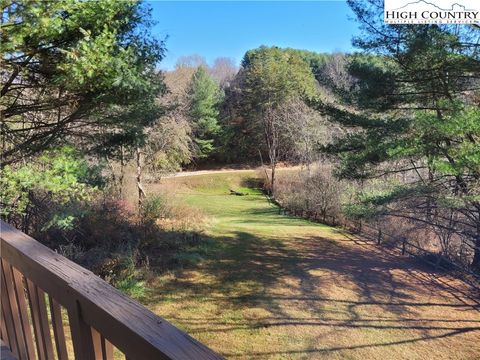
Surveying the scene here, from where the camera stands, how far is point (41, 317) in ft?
4.18

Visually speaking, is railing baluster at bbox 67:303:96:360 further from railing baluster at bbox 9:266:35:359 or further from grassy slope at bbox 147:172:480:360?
grassy slope at bbox 147:172:480:360

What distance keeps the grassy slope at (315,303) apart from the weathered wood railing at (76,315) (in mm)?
4077

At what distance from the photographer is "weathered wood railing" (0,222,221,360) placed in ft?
2.35

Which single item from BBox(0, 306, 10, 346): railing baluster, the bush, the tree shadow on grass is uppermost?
BBox(0, 306, 10, 346): railing baluster

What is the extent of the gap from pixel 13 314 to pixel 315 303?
5.95 m

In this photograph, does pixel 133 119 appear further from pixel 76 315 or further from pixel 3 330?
pixel 76 315

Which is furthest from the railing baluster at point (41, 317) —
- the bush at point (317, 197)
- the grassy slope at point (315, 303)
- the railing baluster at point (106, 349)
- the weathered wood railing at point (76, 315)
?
the bush at point (317, 197)

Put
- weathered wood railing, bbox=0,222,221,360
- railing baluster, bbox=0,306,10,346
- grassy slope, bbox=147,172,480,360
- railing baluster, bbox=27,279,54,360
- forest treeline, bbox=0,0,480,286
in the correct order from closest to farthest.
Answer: weathered wood railing, bbox=0,222,221,360 → railing baluster, bbox=27,279,54,360 → railing baluster, bbox=0,306,10,346 → forest treeline, bbox=0,0,480,286 → grassy slope, bbox=147,172,480,360

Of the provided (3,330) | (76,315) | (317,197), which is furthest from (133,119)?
(317,197)

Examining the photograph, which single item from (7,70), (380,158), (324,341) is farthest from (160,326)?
(380,158)

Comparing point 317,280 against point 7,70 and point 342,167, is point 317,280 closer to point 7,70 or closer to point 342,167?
point 342,167

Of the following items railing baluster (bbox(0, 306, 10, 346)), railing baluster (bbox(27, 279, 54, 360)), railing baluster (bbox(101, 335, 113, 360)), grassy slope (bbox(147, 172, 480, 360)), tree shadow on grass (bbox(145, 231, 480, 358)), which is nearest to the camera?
railing baluster (bbox(101, 335, 113, 360))

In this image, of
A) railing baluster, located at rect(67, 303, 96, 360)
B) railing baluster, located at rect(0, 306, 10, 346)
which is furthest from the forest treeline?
railing baluster, located at rect(67, 303, 96, 360)

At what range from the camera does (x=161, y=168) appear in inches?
637
